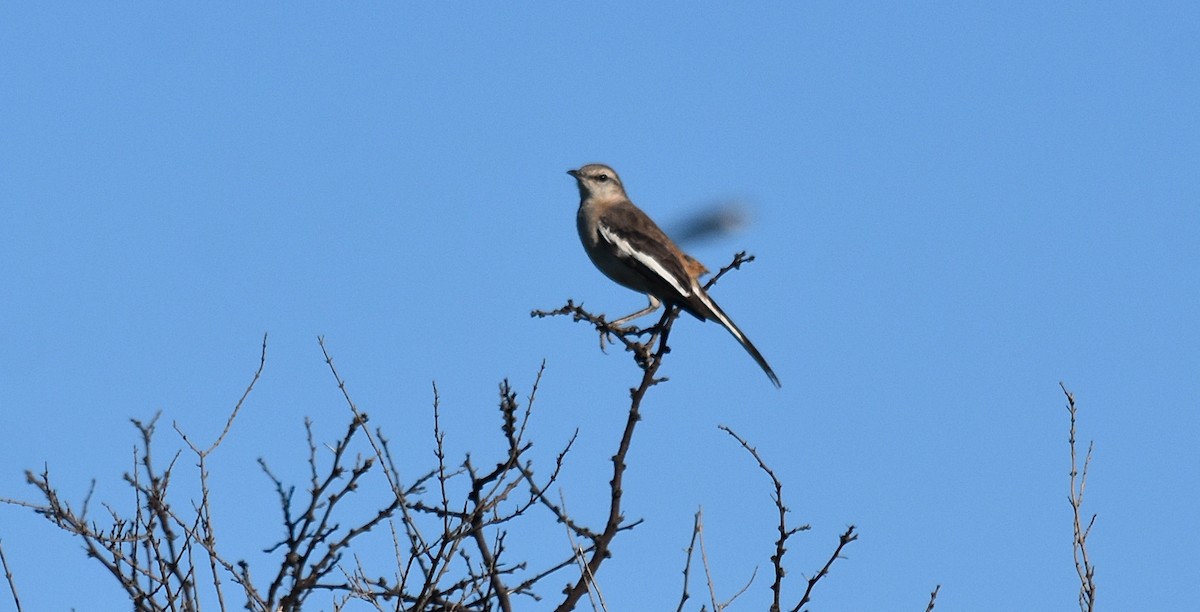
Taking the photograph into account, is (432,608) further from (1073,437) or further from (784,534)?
(1073,437)

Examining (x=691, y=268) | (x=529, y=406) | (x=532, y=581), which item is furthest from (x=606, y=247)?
(x=532, y=581)

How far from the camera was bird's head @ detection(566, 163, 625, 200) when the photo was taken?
9.80m

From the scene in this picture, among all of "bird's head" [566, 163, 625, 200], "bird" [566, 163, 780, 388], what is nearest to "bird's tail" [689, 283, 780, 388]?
"bird" [566, 163, 780, 388]

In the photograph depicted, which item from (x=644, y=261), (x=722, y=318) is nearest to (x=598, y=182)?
(x=644, y=261)

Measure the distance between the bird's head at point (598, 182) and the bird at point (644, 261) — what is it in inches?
7.3

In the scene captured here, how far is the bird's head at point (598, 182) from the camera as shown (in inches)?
386

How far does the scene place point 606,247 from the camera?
855cm

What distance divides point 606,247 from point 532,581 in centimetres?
357

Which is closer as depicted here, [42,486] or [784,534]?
[784,534]

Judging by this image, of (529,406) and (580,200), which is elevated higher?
(580,200)

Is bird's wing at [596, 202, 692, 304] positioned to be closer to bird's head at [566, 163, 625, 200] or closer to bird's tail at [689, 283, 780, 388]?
bird's tail at [689, 283, 780, 388]

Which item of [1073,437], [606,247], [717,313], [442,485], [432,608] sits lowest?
[432,608]

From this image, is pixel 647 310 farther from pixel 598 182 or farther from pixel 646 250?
pixel 598 182

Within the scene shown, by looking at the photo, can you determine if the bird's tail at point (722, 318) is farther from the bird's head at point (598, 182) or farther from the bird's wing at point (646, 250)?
the bird's head at point (598, 182)
